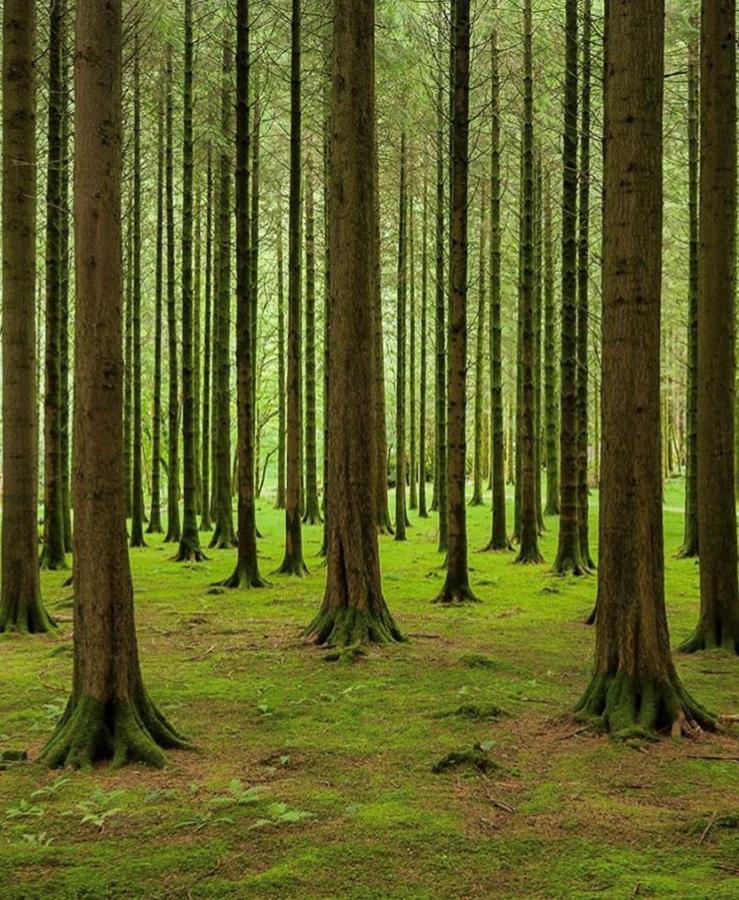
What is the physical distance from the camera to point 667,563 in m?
15.3

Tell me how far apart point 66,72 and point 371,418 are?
28.3ft

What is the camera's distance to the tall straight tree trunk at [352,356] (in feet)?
27.8

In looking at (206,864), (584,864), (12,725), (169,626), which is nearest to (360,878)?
(206,864)

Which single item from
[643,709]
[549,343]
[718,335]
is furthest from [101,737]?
[549,343]

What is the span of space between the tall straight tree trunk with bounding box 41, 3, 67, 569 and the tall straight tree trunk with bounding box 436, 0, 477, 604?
5.24 metres

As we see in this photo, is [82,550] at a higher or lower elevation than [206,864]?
higher

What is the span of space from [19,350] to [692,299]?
36.7 ft

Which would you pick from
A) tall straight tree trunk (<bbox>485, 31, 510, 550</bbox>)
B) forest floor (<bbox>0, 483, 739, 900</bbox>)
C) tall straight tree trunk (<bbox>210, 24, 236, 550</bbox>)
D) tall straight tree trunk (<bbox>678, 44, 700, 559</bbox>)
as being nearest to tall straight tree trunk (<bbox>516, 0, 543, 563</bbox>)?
tall straight tree trunk (<bbox>485, 31, 510, 550</bbox>)

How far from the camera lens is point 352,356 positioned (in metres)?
8.51

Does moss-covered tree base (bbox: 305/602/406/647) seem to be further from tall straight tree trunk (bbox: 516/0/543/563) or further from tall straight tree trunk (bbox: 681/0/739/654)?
tall straight tree trunk (bbox: 516/0/543/563)

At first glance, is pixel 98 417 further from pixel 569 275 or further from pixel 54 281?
pixel 569 275

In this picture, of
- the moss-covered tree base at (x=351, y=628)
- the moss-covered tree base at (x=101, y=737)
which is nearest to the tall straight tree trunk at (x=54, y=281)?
the moss-covered tree base at (x=351, y=628)

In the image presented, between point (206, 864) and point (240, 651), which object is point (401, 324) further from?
point (206, 864)

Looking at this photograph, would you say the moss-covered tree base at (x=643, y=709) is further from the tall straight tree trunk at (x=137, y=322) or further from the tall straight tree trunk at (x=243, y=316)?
the tall straight tree trunk at (x=137, y=322)
